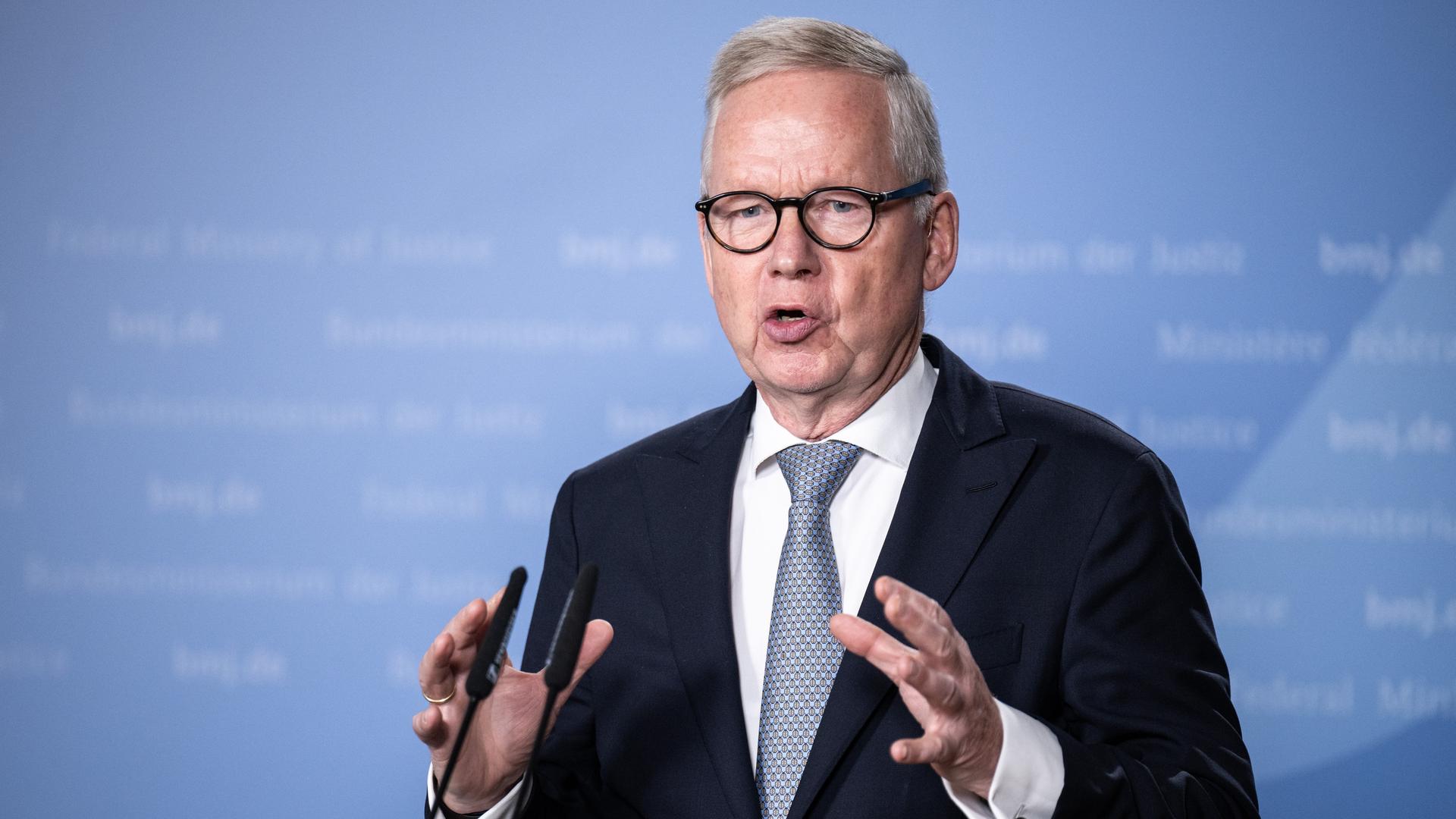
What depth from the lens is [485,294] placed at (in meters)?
2.85

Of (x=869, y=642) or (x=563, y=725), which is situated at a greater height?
(x=869, y=642)

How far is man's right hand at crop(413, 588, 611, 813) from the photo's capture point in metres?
1.37

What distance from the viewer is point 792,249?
1.61 m

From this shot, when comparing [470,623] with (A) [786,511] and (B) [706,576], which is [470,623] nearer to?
(B) [706,576]

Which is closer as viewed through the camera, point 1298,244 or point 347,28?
point 1298,244

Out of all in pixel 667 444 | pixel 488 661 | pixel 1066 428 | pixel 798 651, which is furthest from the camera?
pixel 667 444

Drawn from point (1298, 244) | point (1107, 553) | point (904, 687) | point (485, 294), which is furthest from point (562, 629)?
point (1298, 244)

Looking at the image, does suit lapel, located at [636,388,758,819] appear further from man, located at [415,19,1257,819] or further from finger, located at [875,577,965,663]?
finger, located at [875,577,965,663]

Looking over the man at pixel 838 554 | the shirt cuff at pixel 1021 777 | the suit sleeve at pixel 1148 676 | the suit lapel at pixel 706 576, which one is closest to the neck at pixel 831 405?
the man at pixel 838 554

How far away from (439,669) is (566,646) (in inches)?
10.9

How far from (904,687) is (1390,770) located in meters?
2.07

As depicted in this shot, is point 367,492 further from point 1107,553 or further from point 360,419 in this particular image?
point 1107,553

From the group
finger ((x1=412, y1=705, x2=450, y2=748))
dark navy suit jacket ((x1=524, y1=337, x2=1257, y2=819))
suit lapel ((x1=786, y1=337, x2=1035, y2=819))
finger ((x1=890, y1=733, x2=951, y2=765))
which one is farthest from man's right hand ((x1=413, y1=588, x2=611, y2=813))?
finger ((x1=890, y1=733, x2=951, y2=765))

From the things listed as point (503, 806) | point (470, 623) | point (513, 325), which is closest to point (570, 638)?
point (470, 623)
